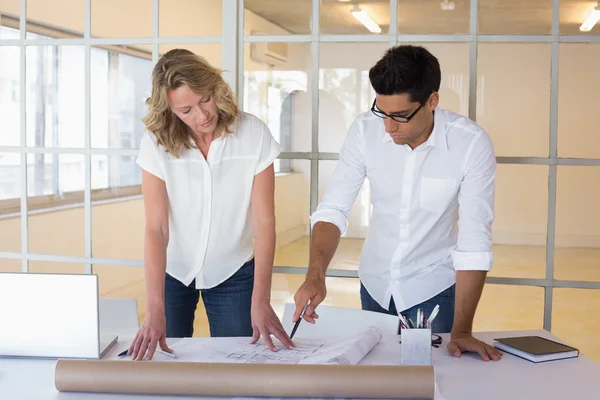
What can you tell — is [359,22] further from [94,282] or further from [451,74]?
[94,282]

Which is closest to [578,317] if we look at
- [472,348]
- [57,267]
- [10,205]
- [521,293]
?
[521,293]

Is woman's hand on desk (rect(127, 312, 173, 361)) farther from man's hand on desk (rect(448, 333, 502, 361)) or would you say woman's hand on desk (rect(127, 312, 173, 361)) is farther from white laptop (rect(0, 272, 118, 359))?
man's hand on desk (rect(448, 333, 502, 361))

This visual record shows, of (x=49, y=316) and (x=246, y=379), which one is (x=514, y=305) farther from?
(x=49, y=316)

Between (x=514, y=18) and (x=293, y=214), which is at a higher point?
(x=514, y=18)

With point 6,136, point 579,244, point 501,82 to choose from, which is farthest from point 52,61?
point 579,244

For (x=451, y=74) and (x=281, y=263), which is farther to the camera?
(x=281, y=263)

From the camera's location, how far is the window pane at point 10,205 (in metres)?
3.71

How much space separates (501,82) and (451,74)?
0.68 ft

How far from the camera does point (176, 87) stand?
→ 2352mm

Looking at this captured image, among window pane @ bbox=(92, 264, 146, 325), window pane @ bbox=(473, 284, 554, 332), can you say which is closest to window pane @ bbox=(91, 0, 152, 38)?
window pane @ bbox=(92, 264, 146, 325)

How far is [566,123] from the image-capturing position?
2.97m

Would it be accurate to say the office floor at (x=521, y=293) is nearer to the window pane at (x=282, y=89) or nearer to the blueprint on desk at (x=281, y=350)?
the window pane at (x=282, y=89)

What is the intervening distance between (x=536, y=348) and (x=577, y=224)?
1.21 metres

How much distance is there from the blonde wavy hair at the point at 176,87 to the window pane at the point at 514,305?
1.40 meters
